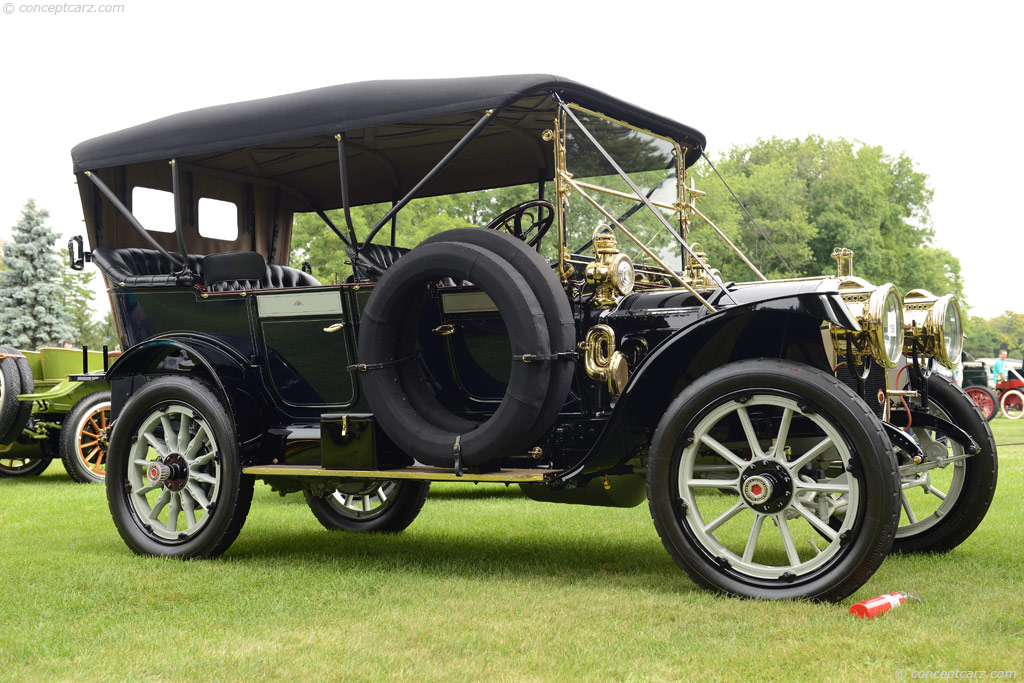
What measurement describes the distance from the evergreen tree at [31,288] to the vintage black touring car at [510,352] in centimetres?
3675

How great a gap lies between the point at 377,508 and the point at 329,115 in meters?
2.73

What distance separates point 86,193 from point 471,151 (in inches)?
101

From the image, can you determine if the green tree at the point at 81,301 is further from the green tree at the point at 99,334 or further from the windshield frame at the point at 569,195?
the windshield frame at the point at 569,195

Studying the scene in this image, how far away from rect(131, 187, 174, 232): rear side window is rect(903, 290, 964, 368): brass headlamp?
15.6ft

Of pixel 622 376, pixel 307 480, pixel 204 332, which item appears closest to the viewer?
pixel 622 376

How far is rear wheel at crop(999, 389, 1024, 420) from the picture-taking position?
860 inches

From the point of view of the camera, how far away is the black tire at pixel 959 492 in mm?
5332

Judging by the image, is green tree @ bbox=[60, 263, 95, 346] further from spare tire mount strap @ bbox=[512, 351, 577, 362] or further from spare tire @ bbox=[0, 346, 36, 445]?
spare tire mount strap @ bbox=[512, 351, 577, 362]

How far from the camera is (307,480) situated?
18.5 ft

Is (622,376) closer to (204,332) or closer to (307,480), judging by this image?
(307,480)

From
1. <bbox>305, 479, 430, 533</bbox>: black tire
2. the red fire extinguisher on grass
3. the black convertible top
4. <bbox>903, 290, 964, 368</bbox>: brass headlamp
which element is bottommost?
<bbox>305, 479, 430, 533</bbox>: black tire

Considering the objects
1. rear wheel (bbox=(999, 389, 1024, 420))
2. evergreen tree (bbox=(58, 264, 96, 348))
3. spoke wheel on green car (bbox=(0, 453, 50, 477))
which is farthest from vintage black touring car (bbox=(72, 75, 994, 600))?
evergreen tree (bbox=(58, 264, 96, 348))

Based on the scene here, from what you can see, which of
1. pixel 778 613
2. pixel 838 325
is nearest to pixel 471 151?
pixel 838 325

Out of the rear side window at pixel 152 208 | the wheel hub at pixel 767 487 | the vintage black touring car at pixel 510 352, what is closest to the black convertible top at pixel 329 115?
the vintage black touring car at pixel 510 352
